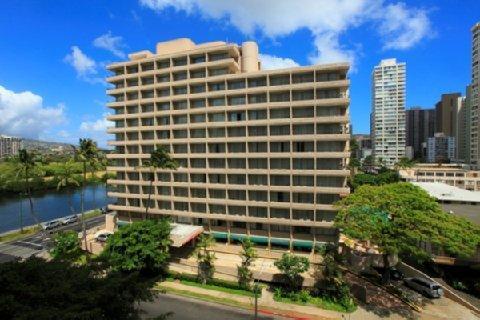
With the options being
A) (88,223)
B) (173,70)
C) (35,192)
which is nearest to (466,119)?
(173,70)

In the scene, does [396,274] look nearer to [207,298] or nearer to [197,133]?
[207,298]

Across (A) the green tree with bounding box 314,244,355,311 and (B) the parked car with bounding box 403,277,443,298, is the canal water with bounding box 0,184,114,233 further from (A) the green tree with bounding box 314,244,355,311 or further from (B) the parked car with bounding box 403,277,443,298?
(B) the parked car with bounding box 403,277,443,298

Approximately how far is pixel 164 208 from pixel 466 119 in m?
176

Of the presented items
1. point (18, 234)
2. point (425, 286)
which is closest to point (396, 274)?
point (425, 286)

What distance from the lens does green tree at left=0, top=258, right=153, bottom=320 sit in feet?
44.6

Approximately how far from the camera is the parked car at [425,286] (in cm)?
4016

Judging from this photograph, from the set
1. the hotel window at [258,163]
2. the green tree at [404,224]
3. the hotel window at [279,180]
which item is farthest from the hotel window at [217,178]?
the green tree at [404,224]

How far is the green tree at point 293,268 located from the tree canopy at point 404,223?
7402mm

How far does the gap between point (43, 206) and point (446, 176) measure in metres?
156

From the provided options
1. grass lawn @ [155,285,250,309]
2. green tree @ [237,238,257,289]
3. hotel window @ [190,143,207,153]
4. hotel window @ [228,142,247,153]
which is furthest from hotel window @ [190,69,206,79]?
grass lawn @ [155,285,250,309]

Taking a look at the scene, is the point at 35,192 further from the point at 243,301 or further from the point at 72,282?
the point at 72,282

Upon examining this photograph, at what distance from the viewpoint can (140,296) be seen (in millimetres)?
17500

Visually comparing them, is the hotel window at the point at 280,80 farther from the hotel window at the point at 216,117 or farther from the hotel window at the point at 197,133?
the hotel window at the point at 197,133

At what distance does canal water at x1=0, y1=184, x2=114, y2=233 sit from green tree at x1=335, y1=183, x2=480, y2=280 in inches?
2694
